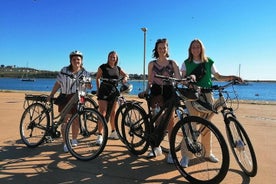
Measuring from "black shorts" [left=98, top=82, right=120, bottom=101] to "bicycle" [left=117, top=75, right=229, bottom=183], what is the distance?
0.80 m

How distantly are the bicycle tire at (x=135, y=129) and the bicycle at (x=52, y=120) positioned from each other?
561mm

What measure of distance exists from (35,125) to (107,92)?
1.51 meters

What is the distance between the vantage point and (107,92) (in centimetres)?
602

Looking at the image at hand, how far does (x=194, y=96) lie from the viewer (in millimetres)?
4184

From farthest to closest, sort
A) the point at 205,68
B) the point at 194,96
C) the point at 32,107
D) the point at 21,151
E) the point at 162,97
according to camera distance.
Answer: the point at 32,107, the point at 21,151, the point at 162,97, the point at 205,68, the point at 194,96

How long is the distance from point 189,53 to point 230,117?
4.00 ft

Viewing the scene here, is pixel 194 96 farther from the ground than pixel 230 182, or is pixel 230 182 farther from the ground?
pixel 194 96

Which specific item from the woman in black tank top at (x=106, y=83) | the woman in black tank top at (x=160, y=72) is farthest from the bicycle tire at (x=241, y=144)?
the woman in black tank top at (x=106, y=83)

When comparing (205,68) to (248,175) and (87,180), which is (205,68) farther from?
(87,180)

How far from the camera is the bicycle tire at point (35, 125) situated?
18.1 feet

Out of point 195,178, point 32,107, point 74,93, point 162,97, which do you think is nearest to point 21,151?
point 32,107

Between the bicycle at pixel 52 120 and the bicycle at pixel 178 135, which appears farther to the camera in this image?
the bicycle at pixel 52 120

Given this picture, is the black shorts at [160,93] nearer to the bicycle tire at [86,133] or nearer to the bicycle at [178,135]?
the bicycle at [178,135]

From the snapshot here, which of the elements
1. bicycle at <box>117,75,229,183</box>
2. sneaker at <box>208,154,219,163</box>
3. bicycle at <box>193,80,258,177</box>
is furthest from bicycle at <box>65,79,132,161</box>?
bicycle at <box>193,80,258,177</box>
